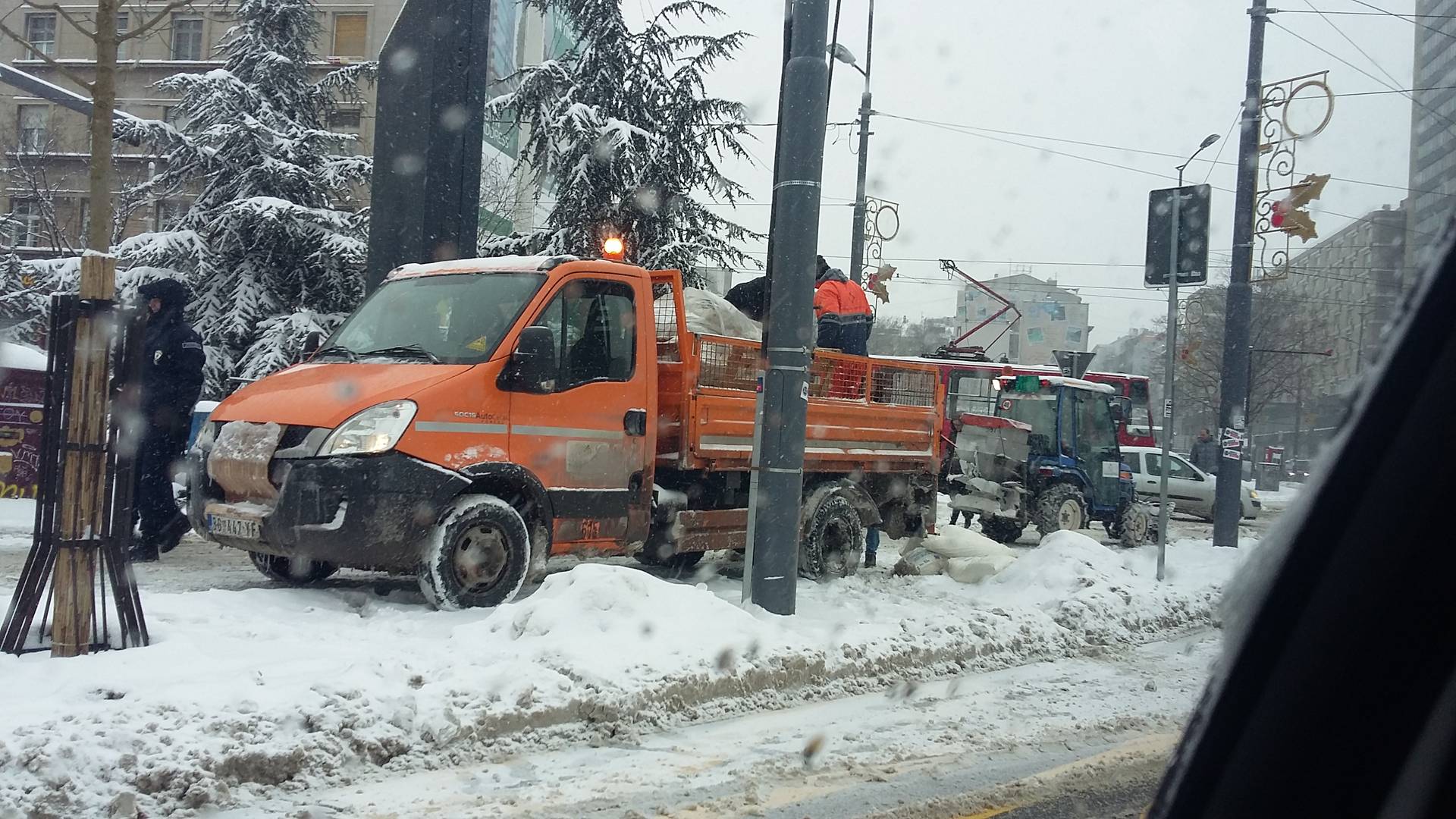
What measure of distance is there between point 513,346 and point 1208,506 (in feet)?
72.3

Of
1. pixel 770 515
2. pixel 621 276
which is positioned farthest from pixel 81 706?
pixel 621 276

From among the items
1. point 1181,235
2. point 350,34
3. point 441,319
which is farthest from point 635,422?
point 350,34

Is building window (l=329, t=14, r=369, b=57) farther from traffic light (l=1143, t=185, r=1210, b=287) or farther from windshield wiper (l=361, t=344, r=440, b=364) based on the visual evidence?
windshield wiper (l=361, t=344, r=440, b=364)

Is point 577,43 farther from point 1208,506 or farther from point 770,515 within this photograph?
point 1208,506

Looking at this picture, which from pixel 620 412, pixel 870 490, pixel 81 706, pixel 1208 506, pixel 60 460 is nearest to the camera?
pixel 81 706

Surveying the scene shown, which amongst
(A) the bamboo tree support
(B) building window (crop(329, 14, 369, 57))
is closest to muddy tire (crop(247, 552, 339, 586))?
(A) the bamboo tree support

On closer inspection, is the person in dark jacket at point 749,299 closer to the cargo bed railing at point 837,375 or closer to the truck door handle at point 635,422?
the cargo bed railing at point 837,375

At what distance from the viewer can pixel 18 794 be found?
155 inches

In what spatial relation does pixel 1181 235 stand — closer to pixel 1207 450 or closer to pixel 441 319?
pixel 441 319

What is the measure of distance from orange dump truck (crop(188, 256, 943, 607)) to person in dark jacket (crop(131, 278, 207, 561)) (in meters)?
1.69

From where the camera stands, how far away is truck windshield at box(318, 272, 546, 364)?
781 centimetres

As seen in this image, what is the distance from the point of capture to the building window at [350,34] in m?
41.6

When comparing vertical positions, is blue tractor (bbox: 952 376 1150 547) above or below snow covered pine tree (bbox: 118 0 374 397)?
below

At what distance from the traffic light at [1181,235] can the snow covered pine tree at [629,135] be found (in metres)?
8.32
